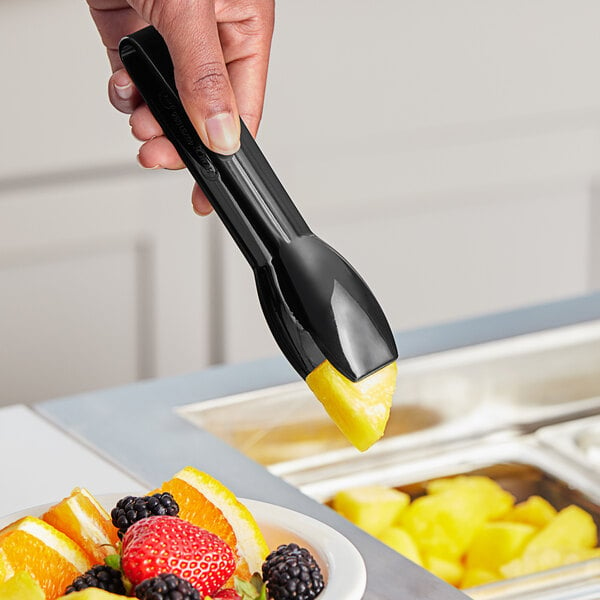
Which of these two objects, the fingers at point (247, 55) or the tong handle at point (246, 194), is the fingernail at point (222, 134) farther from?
the fingers at point (247, 55)

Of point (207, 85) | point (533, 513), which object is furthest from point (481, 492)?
point (207, 85)

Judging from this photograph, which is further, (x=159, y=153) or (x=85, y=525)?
(x=159, y=153)

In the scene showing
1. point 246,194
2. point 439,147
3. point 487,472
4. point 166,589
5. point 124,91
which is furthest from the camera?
point 439,147

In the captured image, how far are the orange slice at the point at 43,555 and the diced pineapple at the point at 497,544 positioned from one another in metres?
0.50

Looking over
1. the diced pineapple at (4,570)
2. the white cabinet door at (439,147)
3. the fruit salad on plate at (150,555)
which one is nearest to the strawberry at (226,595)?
the fruit salad on plate at (150,555)

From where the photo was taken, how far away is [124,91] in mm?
951

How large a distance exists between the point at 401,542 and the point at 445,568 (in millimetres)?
47

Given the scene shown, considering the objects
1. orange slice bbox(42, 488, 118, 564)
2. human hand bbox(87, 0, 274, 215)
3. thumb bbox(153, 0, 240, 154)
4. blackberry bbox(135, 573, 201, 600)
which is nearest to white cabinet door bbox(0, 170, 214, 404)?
human hand bbox(87, 0, 274, 215)

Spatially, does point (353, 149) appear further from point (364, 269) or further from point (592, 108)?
point (592, 108)

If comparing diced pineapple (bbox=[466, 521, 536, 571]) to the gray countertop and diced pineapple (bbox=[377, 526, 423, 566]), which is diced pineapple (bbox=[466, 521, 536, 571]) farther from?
the gray countertop

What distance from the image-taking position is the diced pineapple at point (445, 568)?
1057 millimetres

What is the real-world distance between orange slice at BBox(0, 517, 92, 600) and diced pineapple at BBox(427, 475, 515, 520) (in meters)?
0.53

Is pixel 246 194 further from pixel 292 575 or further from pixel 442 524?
pixel 442 524

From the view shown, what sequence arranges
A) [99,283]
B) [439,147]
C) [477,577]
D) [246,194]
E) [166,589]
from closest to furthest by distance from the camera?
1. [166,589]
2. [246,194]
3. [477,577]
4. [99,283]
5. [439,147]
